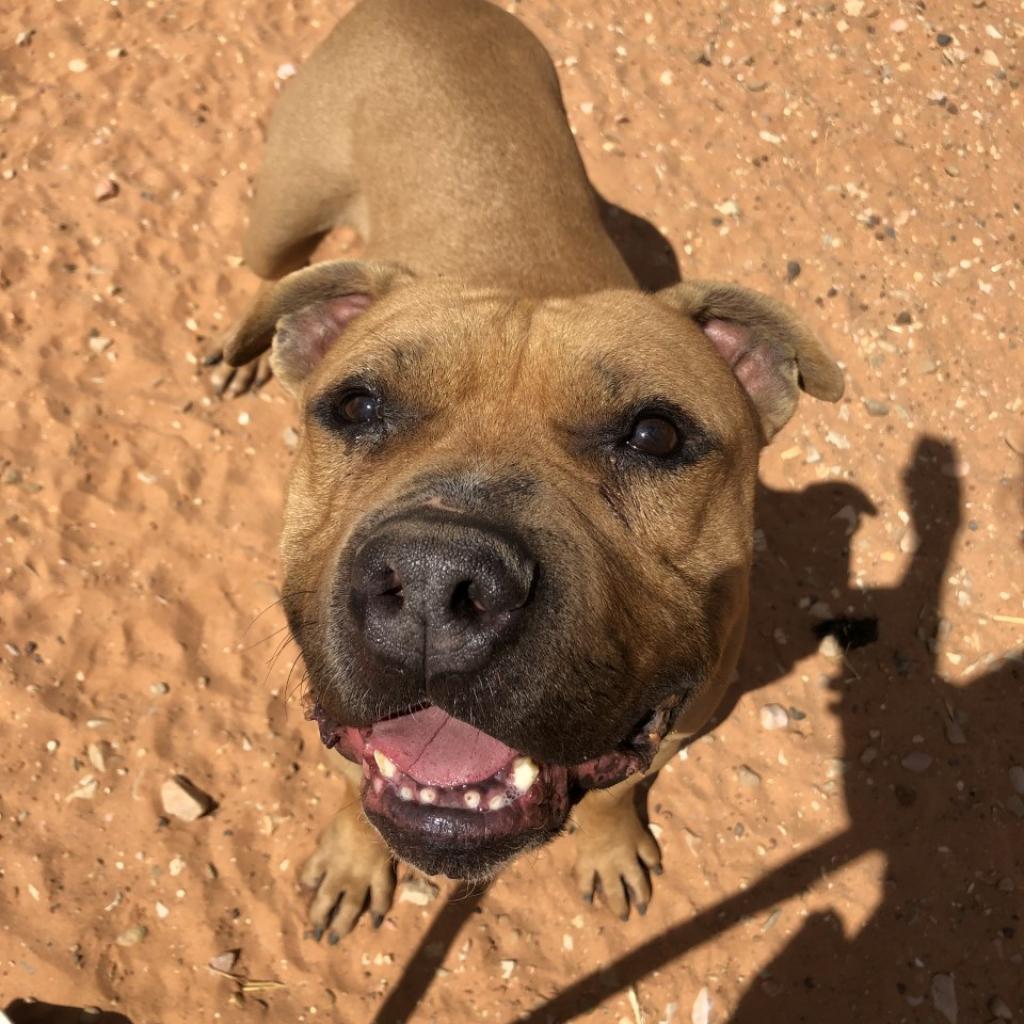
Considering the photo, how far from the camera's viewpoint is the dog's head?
6.84 feet

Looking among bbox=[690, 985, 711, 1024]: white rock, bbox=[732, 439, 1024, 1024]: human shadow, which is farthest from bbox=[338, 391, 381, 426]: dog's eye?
bbox=[732, 439, 1024, 1024]: human shadow

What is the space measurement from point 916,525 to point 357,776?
3.68m

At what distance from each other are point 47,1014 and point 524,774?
288 centimetres

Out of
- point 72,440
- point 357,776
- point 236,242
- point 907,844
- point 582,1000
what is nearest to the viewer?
point 357,776

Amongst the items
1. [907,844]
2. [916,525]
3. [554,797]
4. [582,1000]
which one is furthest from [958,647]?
[554,797]

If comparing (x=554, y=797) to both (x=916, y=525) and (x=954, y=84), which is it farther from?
(x=954, y=84)

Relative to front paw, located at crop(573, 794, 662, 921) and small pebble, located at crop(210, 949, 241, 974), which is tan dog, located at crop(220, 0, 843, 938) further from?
small pebble, located at crop(210, 949, 241, 974)

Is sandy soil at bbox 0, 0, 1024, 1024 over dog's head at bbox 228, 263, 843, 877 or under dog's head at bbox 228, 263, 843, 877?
under

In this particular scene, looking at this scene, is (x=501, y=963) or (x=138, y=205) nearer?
(x=501, y=963)

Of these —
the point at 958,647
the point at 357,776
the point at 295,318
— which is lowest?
the point at 958,647

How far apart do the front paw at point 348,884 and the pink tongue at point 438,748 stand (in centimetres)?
166

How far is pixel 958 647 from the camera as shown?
5.11m

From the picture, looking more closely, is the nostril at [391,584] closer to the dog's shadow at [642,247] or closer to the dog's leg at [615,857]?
the dog's leg at [615,857]

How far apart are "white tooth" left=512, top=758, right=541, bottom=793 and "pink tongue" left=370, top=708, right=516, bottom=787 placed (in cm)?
4
